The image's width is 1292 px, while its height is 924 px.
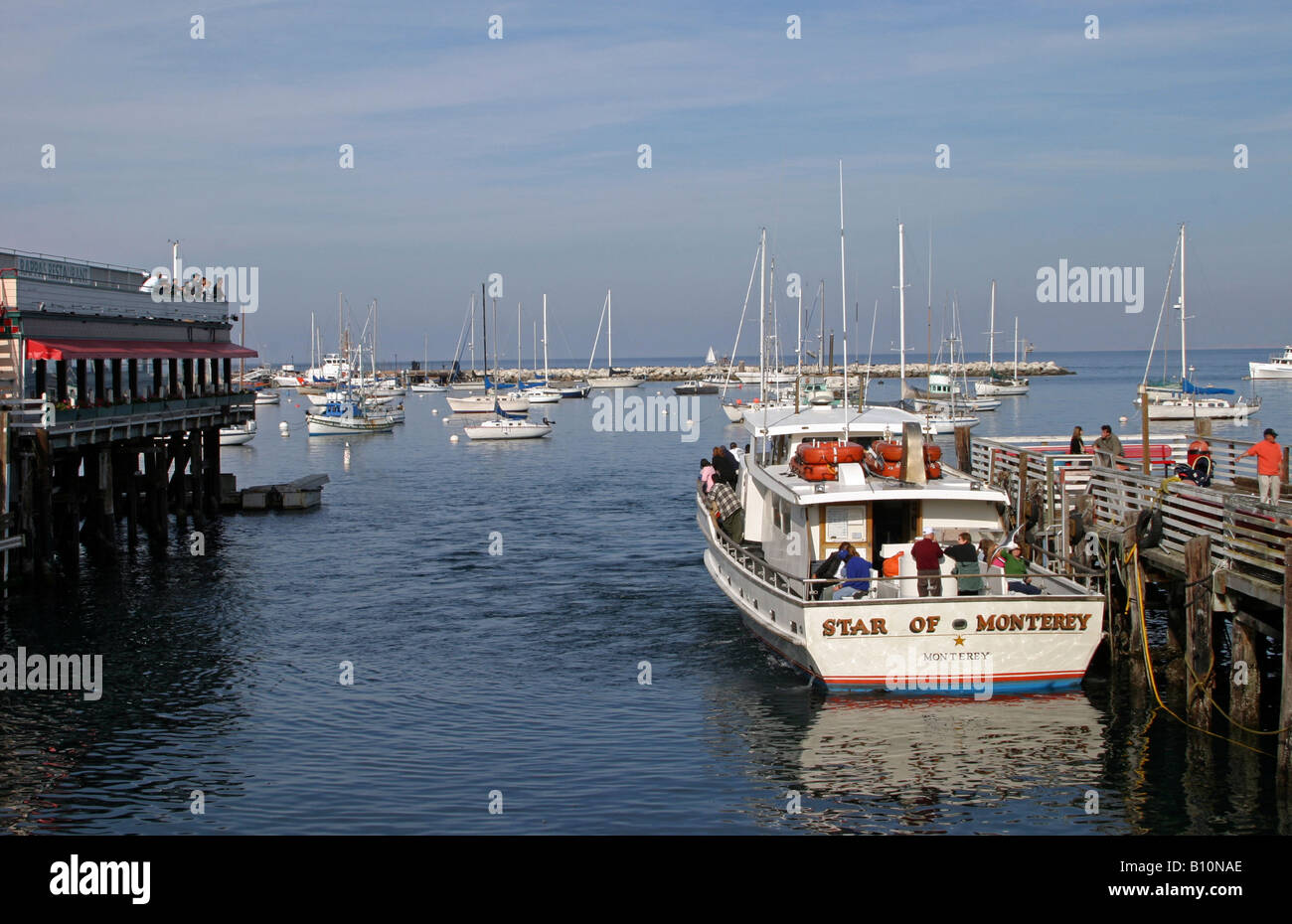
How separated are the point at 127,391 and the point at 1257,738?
36.2 meters

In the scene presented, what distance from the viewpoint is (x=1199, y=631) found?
62.5 ft

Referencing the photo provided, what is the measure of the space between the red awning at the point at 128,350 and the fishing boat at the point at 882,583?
1851 cm

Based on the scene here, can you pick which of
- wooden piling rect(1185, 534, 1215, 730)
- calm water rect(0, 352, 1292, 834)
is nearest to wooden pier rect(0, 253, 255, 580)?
calm water rect(0, 352, 1292, 834)

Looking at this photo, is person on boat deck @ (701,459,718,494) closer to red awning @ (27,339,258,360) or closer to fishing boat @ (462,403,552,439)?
red awning @ (27,339,258,360)

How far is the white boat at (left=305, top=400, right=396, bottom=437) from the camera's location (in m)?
101

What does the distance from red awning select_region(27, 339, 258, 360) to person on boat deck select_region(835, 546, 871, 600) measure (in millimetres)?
22786

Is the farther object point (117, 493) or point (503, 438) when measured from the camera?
point (503, 438)

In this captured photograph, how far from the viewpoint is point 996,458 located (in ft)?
102

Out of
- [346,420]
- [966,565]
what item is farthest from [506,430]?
[966,565]

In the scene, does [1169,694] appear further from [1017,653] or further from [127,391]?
[127,391]

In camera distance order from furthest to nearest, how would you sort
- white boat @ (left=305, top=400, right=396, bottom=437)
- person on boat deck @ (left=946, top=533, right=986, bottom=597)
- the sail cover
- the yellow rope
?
white boat @ (left=305, top=400, right=396, bottom=437) → the sail cover → person on boat deck @ (left=946, top=533, right=986, bottom=597) → the yellow rope

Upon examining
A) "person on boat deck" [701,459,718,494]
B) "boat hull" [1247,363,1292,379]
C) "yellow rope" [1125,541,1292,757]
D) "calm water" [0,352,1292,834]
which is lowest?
"calm water" [0,352,1292,834]

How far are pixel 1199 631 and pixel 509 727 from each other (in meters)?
10.9
